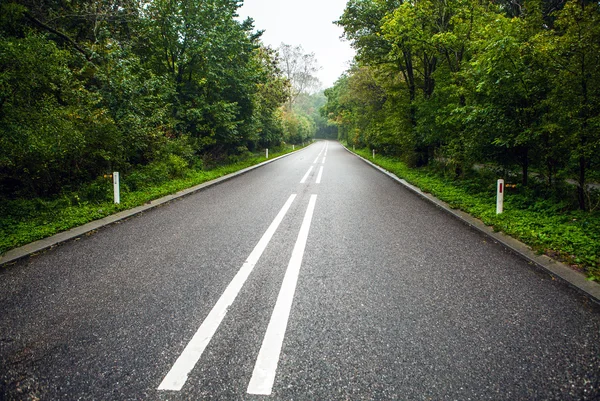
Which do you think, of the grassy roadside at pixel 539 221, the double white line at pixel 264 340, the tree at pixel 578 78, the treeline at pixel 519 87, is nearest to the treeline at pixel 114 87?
the double white line at pixel 264 340

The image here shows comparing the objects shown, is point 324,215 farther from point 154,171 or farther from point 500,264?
point 154,171

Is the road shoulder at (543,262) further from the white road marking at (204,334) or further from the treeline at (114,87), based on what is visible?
the treeline at (114,87)

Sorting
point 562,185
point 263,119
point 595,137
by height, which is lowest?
point 562,185

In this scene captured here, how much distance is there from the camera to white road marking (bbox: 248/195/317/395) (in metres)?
1.96

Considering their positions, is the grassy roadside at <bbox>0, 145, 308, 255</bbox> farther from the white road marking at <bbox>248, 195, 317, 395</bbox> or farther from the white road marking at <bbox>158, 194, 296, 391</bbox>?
the white road marking at <bbox>248, 195, 317, 395</bbox>

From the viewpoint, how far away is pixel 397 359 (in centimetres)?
217

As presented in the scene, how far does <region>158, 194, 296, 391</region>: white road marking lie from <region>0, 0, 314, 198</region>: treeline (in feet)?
17.3

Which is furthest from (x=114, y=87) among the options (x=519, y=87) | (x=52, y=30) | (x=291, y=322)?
(x=519, y=87)

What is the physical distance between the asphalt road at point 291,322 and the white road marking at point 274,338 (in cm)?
1

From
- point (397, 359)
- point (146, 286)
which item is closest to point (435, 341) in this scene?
point (397, 359)

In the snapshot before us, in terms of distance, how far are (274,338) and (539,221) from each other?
222 inches

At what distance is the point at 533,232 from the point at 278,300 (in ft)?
15.4

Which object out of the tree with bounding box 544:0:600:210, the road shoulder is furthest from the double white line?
the tree with bounding box 544:0:600:210

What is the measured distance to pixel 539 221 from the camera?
535 centimetres
